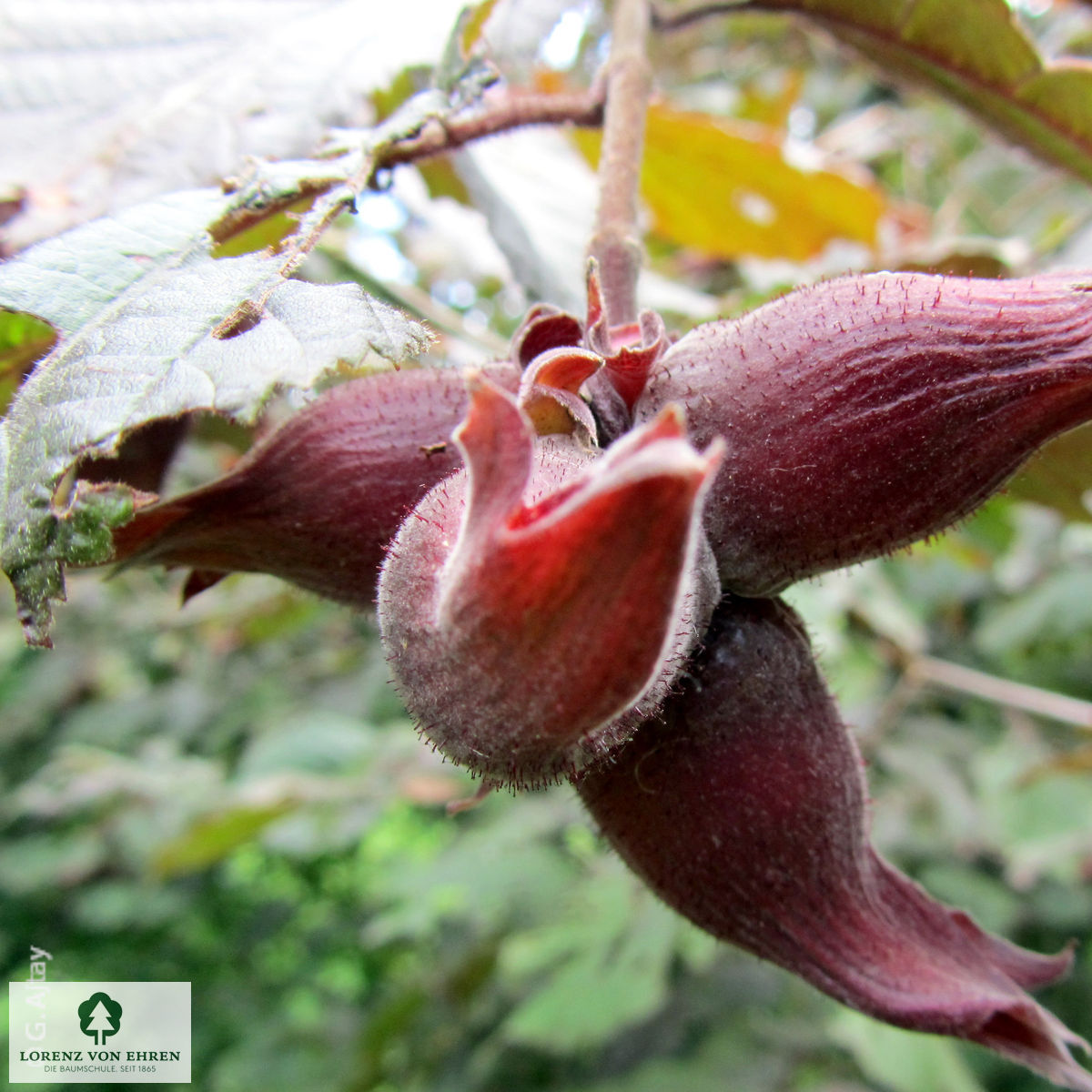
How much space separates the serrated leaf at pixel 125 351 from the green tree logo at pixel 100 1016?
4.94 ft

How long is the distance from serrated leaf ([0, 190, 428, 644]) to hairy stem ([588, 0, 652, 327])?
26 cm

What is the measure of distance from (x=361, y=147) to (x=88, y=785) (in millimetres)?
2660

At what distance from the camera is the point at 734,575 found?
816mm

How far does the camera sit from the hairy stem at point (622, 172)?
39.3 inches

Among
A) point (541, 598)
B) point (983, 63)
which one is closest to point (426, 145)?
point (541, 598)

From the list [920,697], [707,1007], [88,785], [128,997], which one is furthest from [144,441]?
[920,697]

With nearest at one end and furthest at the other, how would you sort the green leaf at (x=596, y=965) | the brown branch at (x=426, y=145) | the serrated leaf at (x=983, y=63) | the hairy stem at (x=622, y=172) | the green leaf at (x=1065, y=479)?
the brown branch at (x=426, y=145) → the hairy stem at (x=622, y=172) → the green leaf at (x=1065, y=479) → the serrated leaf at (x=983, y=63) → the green leaf at (x=596, y=965)

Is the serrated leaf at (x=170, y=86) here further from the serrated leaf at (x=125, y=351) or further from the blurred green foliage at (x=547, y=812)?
the blurred green foliage at (x=547, y=812)

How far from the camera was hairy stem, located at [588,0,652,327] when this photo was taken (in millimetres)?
999

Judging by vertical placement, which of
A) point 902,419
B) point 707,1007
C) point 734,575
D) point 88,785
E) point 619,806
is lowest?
point 88,785

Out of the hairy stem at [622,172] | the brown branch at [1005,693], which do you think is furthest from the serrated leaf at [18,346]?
the brown branch at [1005,693]

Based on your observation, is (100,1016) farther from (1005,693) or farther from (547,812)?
(1005,693)

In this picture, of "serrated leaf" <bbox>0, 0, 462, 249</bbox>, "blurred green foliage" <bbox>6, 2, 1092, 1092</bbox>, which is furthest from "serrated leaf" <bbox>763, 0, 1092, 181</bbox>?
"serrated leaf" <bbox>0, 0, 462, 249</bbox>

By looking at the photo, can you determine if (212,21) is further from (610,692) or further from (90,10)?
(610,692)
